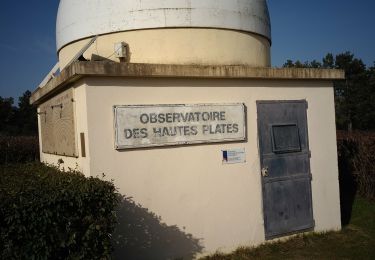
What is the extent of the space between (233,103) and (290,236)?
8.61 ft

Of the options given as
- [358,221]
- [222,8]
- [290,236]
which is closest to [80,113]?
[222,8]

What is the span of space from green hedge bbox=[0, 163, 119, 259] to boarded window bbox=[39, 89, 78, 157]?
1.41 metres

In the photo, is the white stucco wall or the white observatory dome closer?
the white stucco wall

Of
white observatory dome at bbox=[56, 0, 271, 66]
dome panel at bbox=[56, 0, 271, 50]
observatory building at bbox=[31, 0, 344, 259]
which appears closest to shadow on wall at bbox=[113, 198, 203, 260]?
observatory building at bbox=[31, 0, 344, 259]

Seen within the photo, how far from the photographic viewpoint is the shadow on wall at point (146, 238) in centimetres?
539

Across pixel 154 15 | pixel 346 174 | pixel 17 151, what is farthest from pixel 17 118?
pixel 154 15

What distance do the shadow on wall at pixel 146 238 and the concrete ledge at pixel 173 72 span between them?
1.86 m

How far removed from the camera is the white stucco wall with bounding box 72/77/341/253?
5336mm

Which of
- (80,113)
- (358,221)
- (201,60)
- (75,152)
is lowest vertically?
(358,221)

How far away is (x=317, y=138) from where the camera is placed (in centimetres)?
711

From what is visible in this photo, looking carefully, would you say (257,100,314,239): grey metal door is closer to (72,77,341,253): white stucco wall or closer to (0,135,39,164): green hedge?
(72,77,341,253): white stucco wall

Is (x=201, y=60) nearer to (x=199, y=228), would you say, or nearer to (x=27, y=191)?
(x=199, y=228)

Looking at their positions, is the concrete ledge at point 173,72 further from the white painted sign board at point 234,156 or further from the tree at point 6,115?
the tree at point 6,115

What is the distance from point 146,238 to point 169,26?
351 cm
